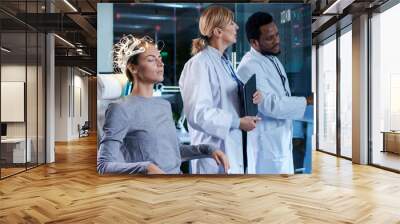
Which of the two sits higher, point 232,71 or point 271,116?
point 232,71

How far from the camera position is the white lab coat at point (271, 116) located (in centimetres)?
674

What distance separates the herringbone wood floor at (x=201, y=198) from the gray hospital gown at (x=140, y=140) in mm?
319

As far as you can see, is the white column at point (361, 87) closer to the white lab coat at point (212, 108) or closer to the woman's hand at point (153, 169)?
the white lab coat at point (212, 108)

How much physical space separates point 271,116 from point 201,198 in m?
2.13

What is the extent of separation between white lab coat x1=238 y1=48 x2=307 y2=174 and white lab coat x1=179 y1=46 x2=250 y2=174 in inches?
13.1

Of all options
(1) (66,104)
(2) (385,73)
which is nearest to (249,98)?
(2) (385,73)

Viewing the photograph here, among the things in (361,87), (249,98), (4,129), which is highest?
(361,87)

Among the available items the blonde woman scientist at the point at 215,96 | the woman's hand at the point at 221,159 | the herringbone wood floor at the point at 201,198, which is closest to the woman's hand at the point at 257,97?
the blonde woman scientist at the point at 215,96

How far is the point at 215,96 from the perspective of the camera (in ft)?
21.6

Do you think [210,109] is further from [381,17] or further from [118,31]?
[381,17]

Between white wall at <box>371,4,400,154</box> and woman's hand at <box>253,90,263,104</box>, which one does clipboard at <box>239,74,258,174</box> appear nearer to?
woman's hand at <box>253,90,263,104</box>

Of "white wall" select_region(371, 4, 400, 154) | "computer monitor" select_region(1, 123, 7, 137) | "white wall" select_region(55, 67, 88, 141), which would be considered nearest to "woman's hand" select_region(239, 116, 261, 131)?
"white wall" select_region(371, 4, 400, 154)

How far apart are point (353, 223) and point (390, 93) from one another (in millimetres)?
4731

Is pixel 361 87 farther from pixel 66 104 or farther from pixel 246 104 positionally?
pixel 66 104
